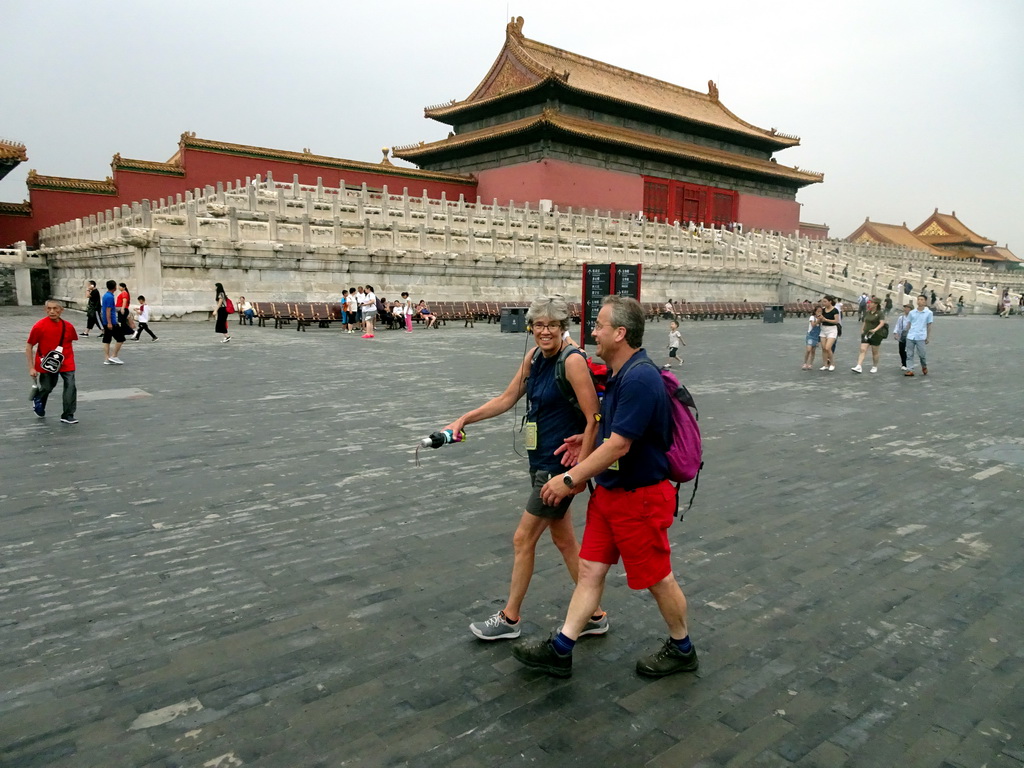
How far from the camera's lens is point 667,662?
303 cm

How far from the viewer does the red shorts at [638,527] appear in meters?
2.95

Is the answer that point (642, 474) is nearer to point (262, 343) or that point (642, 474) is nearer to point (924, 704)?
point (924, 704)

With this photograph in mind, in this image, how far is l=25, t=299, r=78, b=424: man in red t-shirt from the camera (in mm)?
7562

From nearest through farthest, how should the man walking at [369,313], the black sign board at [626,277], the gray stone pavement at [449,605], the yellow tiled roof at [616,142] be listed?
the gray stone pavement at [449,605], the black sign board at [626,277], the man walking at [369,313], the yellow tiled roof at [616,142]

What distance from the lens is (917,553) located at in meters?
4.40

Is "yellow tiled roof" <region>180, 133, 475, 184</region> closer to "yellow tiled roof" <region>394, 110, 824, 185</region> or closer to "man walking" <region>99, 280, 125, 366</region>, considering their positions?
"yellow tiled roof" <region>394, 110, 824, 185</region>

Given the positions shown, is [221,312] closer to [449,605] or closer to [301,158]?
[449,605]

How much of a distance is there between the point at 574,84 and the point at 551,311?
130 feet

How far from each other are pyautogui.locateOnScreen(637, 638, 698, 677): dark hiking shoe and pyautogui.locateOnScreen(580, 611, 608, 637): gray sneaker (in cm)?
34

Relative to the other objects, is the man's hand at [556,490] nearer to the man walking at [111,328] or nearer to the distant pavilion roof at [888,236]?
the man walking at [111,328]

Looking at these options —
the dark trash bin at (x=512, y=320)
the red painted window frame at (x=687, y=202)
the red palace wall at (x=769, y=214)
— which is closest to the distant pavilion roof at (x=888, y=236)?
the red palace wall at (x=769, y=214)

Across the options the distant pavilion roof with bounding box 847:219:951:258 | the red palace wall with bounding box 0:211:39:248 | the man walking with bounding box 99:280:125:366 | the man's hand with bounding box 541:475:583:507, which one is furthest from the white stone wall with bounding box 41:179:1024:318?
the distant pavilion roof with bounding box 847:219:951:258

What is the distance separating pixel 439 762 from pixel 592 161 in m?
40.3

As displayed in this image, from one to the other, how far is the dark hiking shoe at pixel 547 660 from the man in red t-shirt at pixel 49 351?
21.6 feet
